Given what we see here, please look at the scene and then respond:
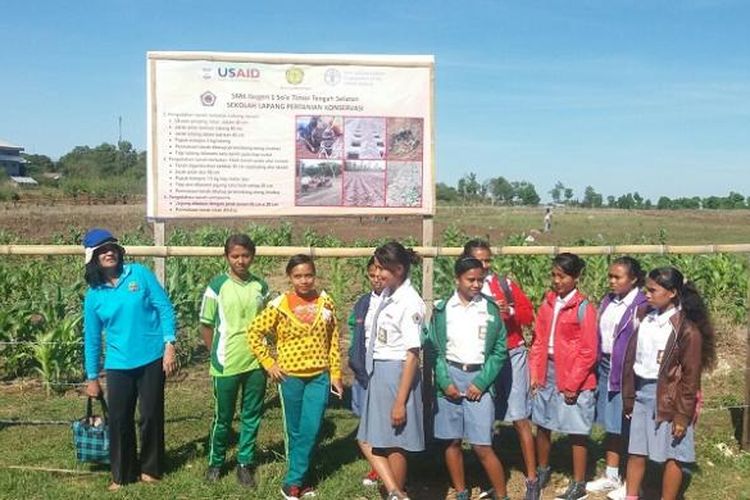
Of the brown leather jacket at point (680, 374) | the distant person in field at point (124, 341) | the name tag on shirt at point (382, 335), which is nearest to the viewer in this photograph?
the brown leather jacket at point (680, 374)

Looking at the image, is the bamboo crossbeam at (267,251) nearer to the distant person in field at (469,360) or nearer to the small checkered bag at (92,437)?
the distant person in field at (469,360)

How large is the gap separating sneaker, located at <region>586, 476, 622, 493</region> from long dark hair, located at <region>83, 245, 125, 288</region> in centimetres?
358

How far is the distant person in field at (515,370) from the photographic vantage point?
5.32 metres

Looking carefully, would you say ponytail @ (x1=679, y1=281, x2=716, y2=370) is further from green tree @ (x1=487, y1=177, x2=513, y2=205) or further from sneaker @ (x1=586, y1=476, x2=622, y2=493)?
green tree @ (x1=487, y1=177, x2=513, y2=205)

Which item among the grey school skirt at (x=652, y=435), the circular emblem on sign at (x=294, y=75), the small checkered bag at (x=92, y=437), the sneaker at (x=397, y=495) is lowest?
the sneaker at (x=397, y=495)

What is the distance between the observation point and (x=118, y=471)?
5406mm

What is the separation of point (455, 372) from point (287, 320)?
3.69 feet

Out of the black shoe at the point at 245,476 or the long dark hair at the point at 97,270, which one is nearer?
the long dark hair at the point at 97,270

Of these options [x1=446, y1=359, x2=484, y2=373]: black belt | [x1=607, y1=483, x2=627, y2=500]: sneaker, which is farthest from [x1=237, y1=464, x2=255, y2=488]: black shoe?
[x1=607, y1=483, x2=627, y2=500]: sneaker

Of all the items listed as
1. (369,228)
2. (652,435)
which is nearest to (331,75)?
(652,435)

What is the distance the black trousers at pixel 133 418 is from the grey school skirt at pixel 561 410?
8.58 feet

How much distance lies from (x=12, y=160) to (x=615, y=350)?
97896 mm

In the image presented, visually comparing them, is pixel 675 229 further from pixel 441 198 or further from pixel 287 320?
pixel 287 320

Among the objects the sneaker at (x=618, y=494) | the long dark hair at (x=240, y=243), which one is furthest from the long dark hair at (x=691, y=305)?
the long dark hair at (x=240, y=243)
